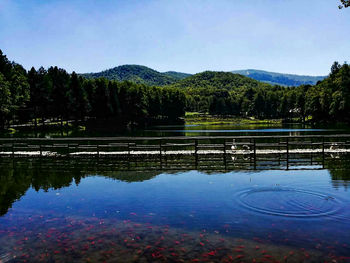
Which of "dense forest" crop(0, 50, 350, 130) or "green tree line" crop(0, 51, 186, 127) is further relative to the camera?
"dense forest" crop(0, 50, 350, 130)

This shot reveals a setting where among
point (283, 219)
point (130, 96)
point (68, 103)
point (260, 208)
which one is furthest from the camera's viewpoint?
point (130, 96)

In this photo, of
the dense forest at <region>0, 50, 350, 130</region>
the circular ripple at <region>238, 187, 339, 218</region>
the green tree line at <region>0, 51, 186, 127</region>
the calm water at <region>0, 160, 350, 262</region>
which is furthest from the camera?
the dense forest at <region>0, 50, 350, 130</region>

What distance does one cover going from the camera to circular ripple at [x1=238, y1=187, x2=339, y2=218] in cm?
1520

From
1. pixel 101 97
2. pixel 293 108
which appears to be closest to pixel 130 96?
pixel 101 97

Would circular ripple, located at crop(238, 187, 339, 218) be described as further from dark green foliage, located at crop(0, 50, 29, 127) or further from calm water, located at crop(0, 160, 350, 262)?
dark green foliage, located at crop(0, 50, 29, 127)

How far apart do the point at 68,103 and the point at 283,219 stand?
94.4 metres

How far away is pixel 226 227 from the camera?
13.2m

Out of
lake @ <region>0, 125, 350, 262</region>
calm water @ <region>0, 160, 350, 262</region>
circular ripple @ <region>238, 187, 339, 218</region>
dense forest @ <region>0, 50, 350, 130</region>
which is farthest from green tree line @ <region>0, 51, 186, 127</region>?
circular ripple @ <region>238, 187, 339, 218</region>

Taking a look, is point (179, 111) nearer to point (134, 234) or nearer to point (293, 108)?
point (293, 108)

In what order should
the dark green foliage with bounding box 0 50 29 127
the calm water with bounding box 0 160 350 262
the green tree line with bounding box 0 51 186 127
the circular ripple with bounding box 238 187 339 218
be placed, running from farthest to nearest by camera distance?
the green tree line with bounding box 0 51 186 127
the dark green foliage with bounding box 0 50 29 127
the circular ripple with bounding box 238 187 339 218
the calm water with bounding box 0 160 350 262

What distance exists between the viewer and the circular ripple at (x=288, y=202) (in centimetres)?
1520

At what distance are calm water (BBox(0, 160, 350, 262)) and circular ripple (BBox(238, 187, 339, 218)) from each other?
0.16ft

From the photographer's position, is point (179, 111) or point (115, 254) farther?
point (179, 111)

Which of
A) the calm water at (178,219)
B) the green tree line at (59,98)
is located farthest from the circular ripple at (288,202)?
the green tree line at (59,98)
